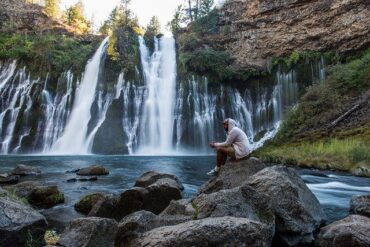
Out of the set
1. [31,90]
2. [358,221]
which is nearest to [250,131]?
[31,90]

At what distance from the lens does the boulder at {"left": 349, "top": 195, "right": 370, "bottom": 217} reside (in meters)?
7.27

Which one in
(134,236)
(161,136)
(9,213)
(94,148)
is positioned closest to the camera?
(134,236)

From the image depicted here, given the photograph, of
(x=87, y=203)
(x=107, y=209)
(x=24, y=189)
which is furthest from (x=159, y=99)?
(x=107, y=209)

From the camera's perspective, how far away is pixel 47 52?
126 feet

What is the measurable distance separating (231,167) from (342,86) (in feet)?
69.2

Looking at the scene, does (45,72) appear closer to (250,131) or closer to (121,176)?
(250,131)

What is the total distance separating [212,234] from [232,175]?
489 cm

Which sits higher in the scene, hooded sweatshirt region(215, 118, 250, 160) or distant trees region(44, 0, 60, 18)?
distant trees region(44, 0, 60, 18)

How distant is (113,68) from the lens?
36344mm

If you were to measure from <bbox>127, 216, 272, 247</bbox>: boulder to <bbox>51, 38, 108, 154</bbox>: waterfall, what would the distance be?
25948mm

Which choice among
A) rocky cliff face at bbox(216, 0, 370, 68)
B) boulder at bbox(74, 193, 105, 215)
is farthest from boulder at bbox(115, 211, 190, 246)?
rocky cliff face at bbox(216, 0, 370, 68)

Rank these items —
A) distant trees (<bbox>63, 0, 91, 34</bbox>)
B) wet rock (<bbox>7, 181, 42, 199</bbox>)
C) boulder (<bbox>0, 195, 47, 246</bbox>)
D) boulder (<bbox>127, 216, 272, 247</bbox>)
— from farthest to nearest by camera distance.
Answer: distant trees (<bbox>63, 0, 91, 34</bbox>)
wet rock (<bbox>7, 181, 42, 199</bbox>)
boulder (<bbox>0, 195, 47, 246</bbox>)
boulder (<bbox>127, 216, 272, 247</bbox>)

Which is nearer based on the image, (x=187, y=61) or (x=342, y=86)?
(x=342, y=86)

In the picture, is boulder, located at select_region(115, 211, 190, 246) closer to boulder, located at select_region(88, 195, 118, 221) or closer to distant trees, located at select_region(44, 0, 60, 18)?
boulder, located at select_region(88, 195, 118, 221)
